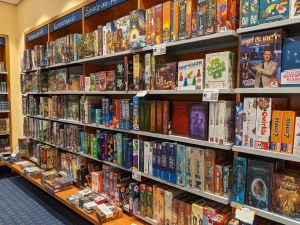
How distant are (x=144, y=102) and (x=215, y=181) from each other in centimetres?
86

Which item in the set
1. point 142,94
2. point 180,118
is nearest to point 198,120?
point 180,118

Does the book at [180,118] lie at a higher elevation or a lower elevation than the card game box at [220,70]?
lower

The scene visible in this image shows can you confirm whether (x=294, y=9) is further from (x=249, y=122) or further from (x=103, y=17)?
(x=103, y=17)

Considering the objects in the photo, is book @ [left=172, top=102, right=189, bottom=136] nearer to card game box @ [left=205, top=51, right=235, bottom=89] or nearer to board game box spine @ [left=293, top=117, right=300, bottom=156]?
card game box @ [left=205, top=51, right=235, bottom=89]

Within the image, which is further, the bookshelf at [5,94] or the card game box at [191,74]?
the bookshelf at [5,94]

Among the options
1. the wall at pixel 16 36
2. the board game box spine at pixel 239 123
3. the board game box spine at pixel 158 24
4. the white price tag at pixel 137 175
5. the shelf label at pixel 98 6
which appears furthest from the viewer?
the wall at pixel 16 36

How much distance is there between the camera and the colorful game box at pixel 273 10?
131cm

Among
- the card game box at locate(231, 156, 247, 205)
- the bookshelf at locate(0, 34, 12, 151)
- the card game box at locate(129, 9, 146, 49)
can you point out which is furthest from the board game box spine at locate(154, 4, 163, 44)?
the bookshelf at locate(0, 34, 12, 151)

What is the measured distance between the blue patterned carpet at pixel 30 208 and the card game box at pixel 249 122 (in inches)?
86.6

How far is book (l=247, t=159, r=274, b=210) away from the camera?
1431mm

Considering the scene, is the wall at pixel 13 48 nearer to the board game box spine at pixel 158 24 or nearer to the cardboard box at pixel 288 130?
the board game box spine at pixel 158 24

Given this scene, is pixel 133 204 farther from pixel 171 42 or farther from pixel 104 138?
pixel 171 42

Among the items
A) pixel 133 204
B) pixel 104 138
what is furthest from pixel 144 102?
pixel 133 204

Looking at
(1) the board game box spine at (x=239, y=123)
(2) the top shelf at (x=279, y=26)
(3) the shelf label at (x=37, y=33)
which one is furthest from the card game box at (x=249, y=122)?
(3) the shelf label at (x=37, y=33)
